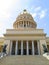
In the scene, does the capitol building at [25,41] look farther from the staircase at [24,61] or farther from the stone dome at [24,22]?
the staircase at [24,61]

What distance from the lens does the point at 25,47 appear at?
32.3m

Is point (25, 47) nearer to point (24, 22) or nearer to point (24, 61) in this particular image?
point (24, 22)

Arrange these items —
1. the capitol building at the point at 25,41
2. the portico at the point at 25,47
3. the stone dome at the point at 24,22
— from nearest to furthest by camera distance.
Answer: the portico at the point at 25,47 → the capitol building at the point at 25,41 → the stone dome at the point at 24,22

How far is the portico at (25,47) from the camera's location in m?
30.0

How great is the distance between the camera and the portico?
30.0 m

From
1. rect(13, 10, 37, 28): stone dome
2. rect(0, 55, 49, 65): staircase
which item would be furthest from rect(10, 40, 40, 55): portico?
rect(0, 55, 49, 65): staircase

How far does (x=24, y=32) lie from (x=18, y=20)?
1160 cm

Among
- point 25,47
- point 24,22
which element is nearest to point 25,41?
point 25,47

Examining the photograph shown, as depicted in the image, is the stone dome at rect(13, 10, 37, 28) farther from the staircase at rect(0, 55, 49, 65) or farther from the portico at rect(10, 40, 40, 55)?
the staircase at rect(0, 55, 49, 65)

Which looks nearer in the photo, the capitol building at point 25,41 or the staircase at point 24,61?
the staircase at point 24,61

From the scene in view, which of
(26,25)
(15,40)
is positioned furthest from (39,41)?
Answer: (26,25)

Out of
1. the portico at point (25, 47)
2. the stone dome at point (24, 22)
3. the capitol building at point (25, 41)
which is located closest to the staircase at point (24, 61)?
the capitol building at point (25, 41)

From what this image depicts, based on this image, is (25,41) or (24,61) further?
(25,41)

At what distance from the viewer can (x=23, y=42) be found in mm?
32344
